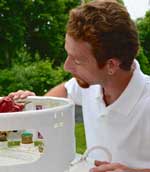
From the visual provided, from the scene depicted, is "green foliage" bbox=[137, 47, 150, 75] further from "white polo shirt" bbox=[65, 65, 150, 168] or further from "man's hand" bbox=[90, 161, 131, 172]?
"man's hand" bbox=[90, 161, 131, 172]

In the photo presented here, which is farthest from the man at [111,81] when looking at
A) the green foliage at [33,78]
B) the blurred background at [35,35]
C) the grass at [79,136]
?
the blurred background at [35,35]

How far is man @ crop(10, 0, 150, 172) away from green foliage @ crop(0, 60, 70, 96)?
7.14 ft

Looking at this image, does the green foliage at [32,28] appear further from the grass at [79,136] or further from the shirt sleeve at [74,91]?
the shirt sleeve at [74,91]

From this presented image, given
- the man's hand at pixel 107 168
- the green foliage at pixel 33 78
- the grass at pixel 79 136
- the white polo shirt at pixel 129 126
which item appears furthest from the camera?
the green foliage at pixel 33 78

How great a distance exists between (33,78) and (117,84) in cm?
233

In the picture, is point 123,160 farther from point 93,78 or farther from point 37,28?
point 37,28

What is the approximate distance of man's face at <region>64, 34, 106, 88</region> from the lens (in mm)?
949

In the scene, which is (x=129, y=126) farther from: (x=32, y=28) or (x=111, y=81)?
(x=32, y=28)

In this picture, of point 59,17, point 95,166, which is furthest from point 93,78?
point 59,17

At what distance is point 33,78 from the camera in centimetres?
334

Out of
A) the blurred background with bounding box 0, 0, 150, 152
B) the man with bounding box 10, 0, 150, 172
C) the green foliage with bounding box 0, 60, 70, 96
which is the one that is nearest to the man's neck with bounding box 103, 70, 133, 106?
the man with bounding box 10, 0, 150, 172

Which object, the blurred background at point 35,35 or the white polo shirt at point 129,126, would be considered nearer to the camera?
the white polo shirt at point 129,126

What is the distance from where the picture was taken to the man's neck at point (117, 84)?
1.03 meters

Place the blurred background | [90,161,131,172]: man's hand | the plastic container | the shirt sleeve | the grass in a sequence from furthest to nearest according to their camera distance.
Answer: the blurred background → the grass → the shirt sleeve → [90,161,131,172]: man's hand → the plastic container
